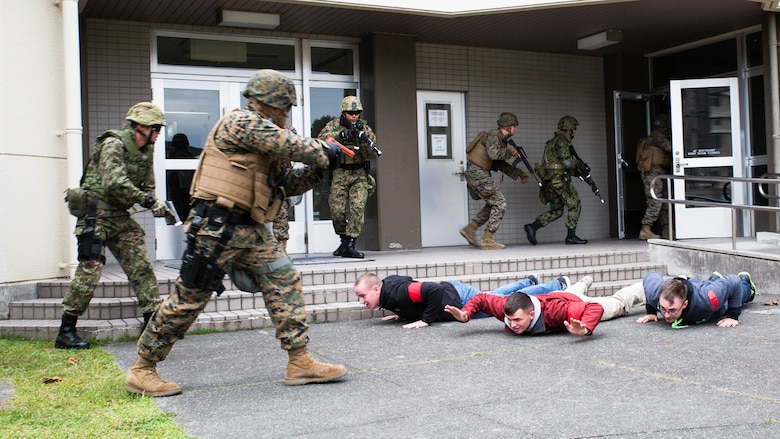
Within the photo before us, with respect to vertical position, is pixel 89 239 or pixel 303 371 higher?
pixel 89 239

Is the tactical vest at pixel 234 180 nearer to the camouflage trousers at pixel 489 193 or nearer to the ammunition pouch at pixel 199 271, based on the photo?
the ammunition pouch at pixel 199 271

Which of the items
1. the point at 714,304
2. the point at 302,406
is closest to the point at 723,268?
the point at 714,304

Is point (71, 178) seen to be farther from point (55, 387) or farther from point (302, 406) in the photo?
point (302, 406)

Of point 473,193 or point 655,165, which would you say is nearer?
point 473,193

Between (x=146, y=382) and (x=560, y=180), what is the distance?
810 centimetres

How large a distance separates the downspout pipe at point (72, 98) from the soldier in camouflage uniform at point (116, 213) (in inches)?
56.9

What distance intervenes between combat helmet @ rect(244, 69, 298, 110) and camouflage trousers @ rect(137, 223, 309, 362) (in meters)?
0.73

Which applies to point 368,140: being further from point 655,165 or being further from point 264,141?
point 655,165

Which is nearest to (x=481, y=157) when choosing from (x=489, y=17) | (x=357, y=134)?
(x=489, y=17)

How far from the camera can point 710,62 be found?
39.2 feet

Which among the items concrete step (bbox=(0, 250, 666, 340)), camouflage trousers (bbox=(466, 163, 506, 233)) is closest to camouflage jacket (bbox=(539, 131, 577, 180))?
camouflage trousers (bbox=(466, 163, 506, 233))

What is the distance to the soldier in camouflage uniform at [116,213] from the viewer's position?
5.80 meters

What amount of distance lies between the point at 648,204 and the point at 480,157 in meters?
3.04

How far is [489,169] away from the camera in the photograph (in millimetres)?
10641
